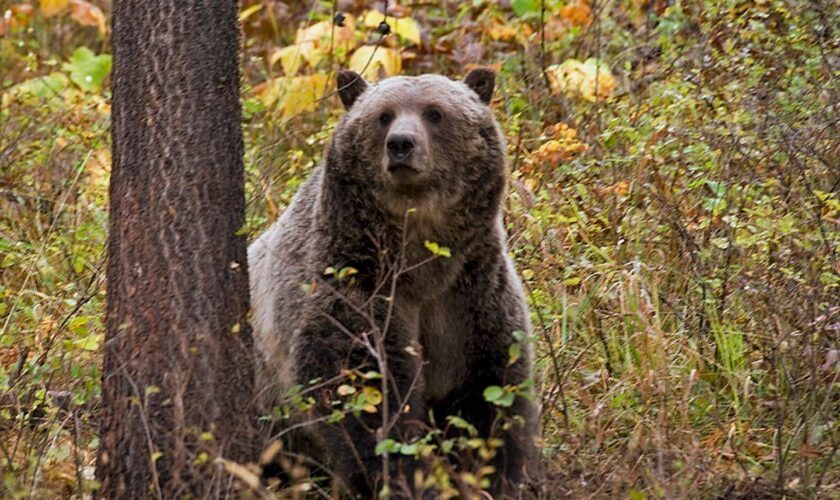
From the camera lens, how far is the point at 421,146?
5055 millimetres

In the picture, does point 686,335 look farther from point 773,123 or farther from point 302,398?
point 302,398

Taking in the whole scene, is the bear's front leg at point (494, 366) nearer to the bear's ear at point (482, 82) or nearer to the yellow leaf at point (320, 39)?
the bear's ear at point (482, 82)

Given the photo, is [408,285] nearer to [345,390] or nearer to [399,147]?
[399,147]

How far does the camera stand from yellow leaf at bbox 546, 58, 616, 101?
8.03m

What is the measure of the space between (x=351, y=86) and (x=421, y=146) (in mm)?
587

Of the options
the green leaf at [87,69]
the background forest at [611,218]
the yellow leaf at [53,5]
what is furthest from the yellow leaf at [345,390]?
the yellow leaf at [53,5]

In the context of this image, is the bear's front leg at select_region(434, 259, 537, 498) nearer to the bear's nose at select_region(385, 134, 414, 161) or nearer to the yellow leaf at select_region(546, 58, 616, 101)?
the bear's nose at select_region(385, 134, 414, 161)

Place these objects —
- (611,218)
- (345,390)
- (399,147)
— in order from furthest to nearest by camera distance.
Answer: (611,218) < (399,147) < (345,390)

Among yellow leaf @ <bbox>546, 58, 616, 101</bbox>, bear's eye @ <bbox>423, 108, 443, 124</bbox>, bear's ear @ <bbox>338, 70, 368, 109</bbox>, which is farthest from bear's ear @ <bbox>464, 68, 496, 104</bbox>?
yellow leaf @ <bbox>546, 58, 616, 101</bbox>

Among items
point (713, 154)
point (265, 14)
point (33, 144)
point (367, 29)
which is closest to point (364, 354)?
point (713, 154)

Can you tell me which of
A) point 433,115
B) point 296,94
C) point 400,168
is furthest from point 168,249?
point 296,94

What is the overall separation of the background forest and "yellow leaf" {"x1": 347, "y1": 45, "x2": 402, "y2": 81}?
0.10 feet

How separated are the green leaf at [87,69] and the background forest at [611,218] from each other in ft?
0.06

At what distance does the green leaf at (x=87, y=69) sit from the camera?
29.9 ft
